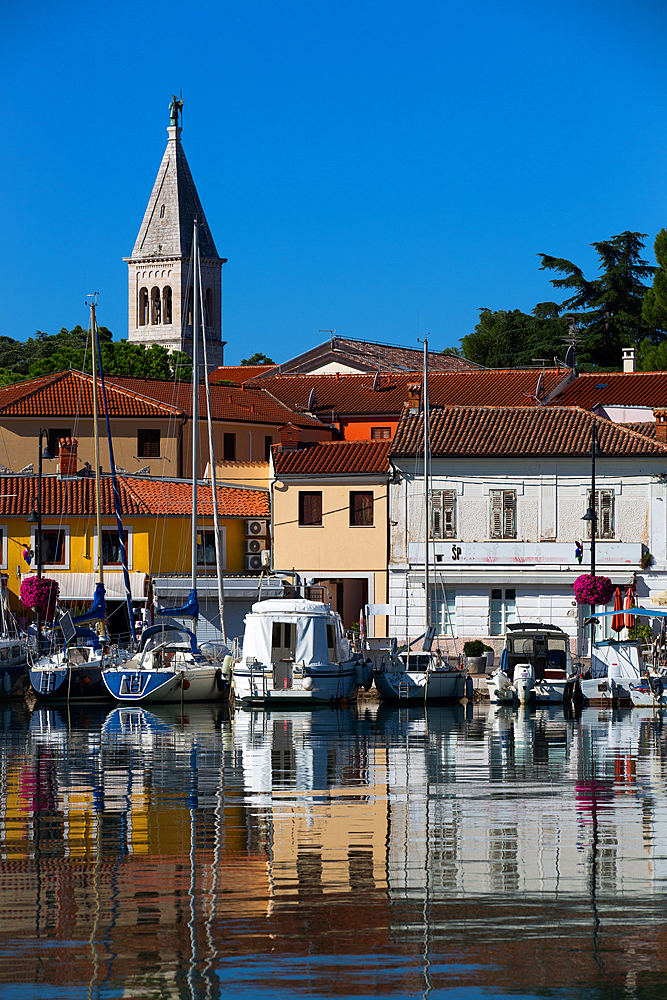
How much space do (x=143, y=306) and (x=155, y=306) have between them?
60.8 inches

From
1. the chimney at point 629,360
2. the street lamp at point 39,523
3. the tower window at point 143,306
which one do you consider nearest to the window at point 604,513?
the street lamp at point 39,523

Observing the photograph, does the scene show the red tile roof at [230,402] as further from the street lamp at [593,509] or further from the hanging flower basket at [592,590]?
the hanging flower basket at [592,590]

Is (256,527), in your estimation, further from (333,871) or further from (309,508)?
(333,871)

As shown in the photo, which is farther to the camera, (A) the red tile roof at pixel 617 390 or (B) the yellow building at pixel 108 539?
(A) the red tile roof at pixel 617 390

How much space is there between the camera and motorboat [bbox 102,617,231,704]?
132 feet

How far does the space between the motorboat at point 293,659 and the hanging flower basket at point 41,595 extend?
9.17 meters

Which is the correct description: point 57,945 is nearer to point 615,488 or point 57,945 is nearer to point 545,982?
point 545,982

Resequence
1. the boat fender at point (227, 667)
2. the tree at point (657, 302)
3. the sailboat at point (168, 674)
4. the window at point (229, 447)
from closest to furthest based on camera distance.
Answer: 1. the sailboat at point (168, 674)
2. the boat fender at point (227, 667)
3. the window at point (229, 447)
4. the tree at point (657, 302)

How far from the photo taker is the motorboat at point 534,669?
134 feet

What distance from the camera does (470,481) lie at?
5253cm

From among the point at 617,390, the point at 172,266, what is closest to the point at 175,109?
the point at 172,266

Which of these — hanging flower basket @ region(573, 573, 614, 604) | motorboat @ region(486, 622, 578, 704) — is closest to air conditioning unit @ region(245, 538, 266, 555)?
motorboat @ region(486, 622, 578, 704)

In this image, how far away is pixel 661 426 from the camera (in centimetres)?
5441

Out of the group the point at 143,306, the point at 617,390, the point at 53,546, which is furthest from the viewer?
the point at 143,306
